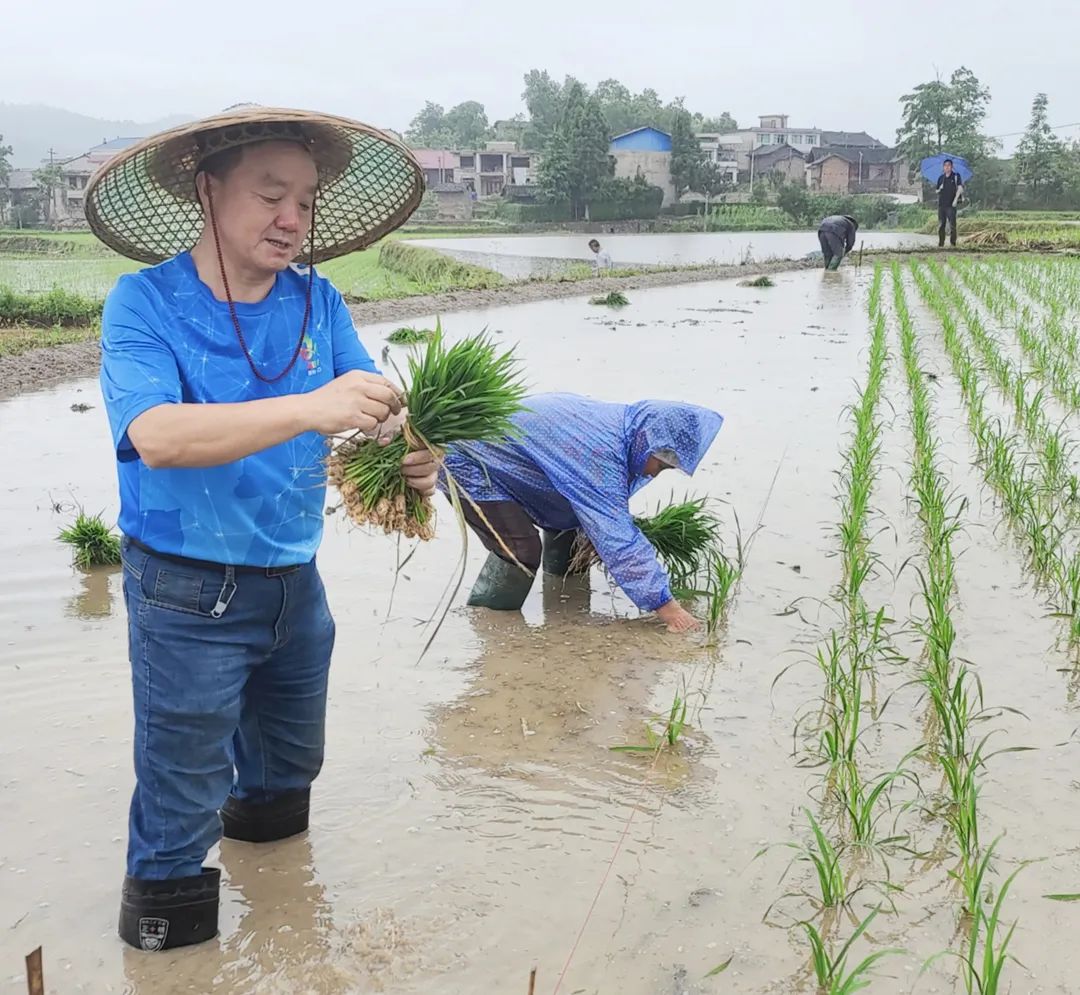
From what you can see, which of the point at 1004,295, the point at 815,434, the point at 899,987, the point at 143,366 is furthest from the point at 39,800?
the point at 1004,295

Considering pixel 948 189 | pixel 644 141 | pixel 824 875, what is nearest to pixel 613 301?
pixel 948 189

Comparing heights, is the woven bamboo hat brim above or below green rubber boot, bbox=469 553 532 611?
above

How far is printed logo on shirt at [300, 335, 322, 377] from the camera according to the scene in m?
2.00

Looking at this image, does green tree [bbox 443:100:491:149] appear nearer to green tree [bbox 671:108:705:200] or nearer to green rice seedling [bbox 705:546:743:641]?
green tree [bbox 671:108:705:200]

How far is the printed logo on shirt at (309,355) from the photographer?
2.00 m

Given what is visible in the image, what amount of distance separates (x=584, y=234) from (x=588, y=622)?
125ft

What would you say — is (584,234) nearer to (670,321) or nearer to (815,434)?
(670,321)

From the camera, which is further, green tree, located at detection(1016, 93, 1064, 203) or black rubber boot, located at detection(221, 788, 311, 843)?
green tree, located at detection(1016, 93, 1064, 203)

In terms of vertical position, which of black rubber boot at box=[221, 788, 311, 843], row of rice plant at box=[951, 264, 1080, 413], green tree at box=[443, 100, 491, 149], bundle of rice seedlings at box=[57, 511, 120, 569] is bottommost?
black rubber boot at box=[221, 788, 311, 843]

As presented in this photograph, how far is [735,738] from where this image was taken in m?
2.97

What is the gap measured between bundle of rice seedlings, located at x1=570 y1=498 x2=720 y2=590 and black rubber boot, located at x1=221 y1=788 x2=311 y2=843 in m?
1.78

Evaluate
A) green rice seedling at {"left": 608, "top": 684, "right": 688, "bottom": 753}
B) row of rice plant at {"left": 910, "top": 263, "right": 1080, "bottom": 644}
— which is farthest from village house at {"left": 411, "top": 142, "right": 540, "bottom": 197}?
green rice seedling at {"left": 608, "top": 684, "right": 688, "bottom": 753}

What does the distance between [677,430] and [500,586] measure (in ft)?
2.76

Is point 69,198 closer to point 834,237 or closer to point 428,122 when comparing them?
point 834,237
